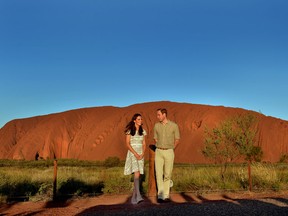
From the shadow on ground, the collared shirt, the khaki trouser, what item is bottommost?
the shadow on ground

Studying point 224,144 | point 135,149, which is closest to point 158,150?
point 135,149

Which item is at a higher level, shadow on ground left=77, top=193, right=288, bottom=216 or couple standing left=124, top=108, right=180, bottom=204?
couple standing left=124, top=108, right=180, bottom=204

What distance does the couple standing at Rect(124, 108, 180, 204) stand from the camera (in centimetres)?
942

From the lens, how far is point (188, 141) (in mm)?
70062

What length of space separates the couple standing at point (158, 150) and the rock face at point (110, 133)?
54.6 metres

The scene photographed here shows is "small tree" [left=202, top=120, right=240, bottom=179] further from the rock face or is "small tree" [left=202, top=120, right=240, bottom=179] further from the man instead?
the rock face

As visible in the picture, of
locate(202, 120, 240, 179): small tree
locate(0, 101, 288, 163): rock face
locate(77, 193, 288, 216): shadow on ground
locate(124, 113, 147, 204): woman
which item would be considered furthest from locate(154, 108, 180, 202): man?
locate(0, 101, 288, 163): rock face

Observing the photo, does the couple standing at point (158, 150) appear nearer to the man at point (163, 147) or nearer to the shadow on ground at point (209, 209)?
the man at point (163, 147)

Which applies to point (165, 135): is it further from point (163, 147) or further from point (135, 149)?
point (135, 149)

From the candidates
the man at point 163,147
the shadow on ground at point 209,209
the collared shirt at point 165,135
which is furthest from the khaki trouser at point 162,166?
the shadow on ground at point 209,209

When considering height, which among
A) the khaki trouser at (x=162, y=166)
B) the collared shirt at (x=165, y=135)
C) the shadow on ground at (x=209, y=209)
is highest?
the collared shirt at (x=165, y=135)

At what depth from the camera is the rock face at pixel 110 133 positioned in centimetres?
7106

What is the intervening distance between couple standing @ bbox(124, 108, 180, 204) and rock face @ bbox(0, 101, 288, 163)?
179ft

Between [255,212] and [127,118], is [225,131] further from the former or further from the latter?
[127,118]
